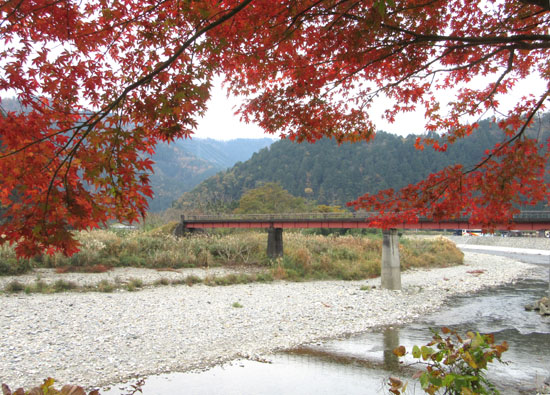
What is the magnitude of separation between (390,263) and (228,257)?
1179cm

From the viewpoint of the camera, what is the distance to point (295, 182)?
3529 inches

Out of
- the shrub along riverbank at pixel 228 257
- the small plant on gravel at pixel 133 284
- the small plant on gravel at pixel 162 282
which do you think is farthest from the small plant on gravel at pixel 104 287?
the small plant on gravel at pixel 162 282

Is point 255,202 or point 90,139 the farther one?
point 255,202

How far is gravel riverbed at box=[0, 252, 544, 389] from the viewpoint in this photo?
327 inches

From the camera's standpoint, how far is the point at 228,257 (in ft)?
88.1

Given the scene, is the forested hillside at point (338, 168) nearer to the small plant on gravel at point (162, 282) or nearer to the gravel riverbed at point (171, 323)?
the small plant on gravel at point (162, 282)

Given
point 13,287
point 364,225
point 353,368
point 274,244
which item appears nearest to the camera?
point 353,368

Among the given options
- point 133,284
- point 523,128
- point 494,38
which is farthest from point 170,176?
point 494,38

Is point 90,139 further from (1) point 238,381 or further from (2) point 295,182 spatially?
(2) point 295,182

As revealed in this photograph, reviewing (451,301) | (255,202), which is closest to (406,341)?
(451,301)

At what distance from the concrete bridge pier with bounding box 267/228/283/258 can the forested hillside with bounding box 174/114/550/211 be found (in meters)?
55.5

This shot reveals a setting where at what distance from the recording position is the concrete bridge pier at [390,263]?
1912 cm

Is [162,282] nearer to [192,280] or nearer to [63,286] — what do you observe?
[192,280]

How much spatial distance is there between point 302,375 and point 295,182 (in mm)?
81841
